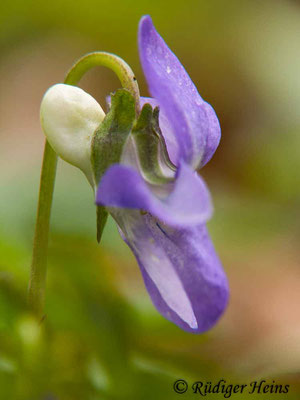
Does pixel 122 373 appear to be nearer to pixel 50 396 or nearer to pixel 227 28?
pixel 50 396

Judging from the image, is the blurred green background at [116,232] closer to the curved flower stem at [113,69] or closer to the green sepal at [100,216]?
the green sepal at [100,216]

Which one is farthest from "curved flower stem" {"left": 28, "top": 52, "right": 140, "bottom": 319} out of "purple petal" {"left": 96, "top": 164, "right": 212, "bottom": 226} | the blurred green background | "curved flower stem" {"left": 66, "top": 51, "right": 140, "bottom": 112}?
"purple petal" {"left": 96, "top": 164, "right": 212, "bottom": 226}

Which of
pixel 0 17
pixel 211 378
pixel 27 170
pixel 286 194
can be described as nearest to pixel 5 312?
pixel 211 378

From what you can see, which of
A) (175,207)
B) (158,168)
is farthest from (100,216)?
(175,207)

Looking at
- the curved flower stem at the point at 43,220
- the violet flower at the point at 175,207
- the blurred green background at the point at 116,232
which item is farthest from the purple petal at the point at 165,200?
the blurred green background at the point at 116,232

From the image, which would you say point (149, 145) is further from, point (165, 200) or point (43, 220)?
point (43, 220)

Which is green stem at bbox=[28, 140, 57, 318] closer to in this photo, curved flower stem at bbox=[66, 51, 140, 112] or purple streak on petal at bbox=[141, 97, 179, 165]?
curved flower stem at bbox=[66, 51, 140, 112]

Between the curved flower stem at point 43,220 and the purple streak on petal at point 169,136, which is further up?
the purple streak on petal at point 169,136
